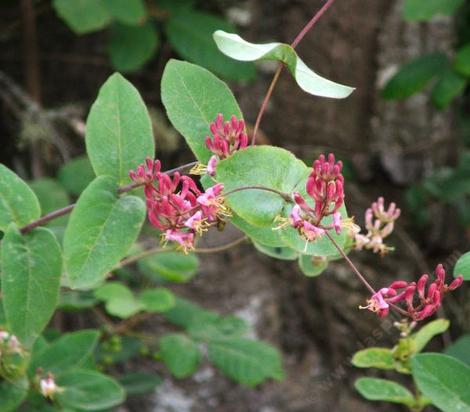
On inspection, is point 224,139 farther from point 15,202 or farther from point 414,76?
point 414,76

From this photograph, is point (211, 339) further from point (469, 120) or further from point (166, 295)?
point (469, 120)

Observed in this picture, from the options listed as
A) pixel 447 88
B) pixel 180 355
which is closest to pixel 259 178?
pixel 180 355

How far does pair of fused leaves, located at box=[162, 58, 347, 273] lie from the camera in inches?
29.5

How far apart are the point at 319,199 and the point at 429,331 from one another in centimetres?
35

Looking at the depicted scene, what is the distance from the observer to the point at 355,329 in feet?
6.09

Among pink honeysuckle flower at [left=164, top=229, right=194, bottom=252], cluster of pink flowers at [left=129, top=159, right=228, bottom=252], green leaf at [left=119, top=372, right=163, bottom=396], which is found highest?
cluster of pink flowers at [left=129, top=159, right=228, bottom=252]

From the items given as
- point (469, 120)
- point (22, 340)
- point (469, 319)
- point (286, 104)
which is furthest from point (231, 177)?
point (469, 120)

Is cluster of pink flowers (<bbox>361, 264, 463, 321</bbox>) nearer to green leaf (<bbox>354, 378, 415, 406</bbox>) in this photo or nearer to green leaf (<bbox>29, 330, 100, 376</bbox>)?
green leaf (<bbox>354, 378, 415, 406</bbox>)

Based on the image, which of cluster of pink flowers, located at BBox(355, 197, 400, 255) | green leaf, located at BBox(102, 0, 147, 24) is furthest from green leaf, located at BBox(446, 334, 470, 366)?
green leaf, located at BBox(102, 0, 147, 24)

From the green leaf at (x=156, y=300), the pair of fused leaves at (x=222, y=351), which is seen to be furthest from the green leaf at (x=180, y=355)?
the green leaf at (x=156, y=300)

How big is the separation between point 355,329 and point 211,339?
481mm

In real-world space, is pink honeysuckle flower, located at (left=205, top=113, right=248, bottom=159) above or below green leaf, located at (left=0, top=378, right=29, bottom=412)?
above

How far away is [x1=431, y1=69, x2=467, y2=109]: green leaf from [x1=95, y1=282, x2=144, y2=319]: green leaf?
0.82m

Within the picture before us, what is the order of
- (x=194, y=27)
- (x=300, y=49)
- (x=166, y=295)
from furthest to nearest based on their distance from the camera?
(x=300, y=49) < (x=194, y=27) < (x=166, y=295)
